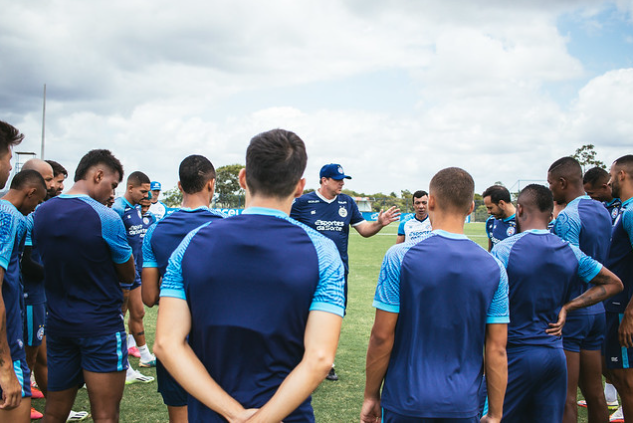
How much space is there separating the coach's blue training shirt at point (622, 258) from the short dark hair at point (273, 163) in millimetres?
3518

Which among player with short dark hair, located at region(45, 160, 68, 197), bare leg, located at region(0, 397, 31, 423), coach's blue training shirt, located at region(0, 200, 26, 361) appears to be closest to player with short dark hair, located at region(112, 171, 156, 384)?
player with short dark hair, located at region(45, 160, 68, 197)

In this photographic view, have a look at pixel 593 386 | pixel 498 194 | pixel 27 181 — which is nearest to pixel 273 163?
pixel 27 181

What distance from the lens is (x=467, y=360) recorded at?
2303mm

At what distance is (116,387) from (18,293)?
1.01 m

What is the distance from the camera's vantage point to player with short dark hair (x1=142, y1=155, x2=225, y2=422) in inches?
128

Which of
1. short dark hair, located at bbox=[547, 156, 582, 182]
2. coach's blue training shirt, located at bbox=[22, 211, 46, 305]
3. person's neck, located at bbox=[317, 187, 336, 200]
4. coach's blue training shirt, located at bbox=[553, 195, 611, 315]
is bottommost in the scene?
coach's blue training shirt, located at bbox=[22, 211, 46, 305]

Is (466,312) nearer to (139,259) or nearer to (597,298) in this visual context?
(597,298)

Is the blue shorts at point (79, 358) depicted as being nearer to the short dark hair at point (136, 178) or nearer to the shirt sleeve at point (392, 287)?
the shirt sleeve at point (392, 287)

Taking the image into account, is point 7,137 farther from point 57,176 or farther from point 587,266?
point 587,266

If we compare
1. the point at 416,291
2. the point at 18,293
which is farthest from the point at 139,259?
the point at 416,291

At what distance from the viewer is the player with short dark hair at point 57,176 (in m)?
5.51

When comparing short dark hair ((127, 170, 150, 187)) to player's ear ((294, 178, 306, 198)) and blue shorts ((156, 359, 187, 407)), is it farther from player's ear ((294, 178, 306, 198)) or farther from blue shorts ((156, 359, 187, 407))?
player's ear ((294, 178, 306, 198))

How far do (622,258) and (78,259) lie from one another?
4.70m

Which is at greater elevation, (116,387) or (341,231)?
(341,231)
